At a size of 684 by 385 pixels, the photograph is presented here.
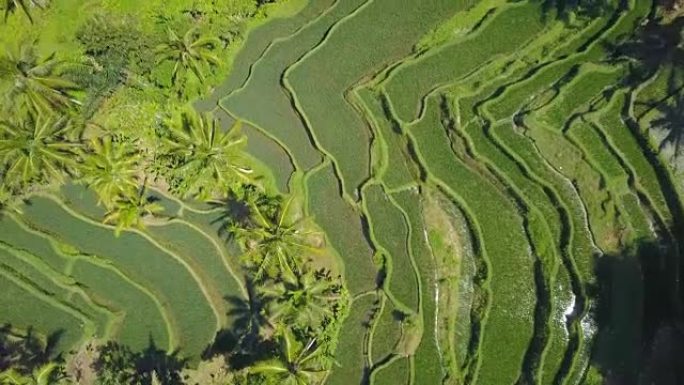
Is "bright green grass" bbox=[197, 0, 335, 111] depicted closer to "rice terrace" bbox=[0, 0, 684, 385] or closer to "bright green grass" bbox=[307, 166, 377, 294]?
"rice terrace" bbox=[0, 0, 684, 385]

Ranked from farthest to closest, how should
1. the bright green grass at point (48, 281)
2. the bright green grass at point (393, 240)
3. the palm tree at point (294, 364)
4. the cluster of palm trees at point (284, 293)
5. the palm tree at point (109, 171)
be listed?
the bright green grass at point (48, 281) → the bright green grass at point (393, 240) → the palm tree at point (109, 171) → the cluster of palm trees at point (284, 293) → the palm tree at point (294, 364)

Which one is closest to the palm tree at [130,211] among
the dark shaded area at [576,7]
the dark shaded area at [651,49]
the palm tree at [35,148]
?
the palm tree at [35,148]

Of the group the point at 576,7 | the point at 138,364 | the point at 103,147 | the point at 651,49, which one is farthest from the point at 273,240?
the point at 651,49

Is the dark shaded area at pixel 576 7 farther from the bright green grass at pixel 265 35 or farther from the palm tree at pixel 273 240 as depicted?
the palm tree at pixel 273 240

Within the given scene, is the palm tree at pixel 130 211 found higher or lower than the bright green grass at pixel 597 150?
lower

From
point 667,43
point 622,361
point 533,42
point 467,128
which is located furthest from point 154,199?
point 667,43

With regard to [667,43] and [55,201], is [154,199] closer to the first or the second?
[55,201]

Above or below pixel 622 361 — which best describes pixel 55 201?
above
